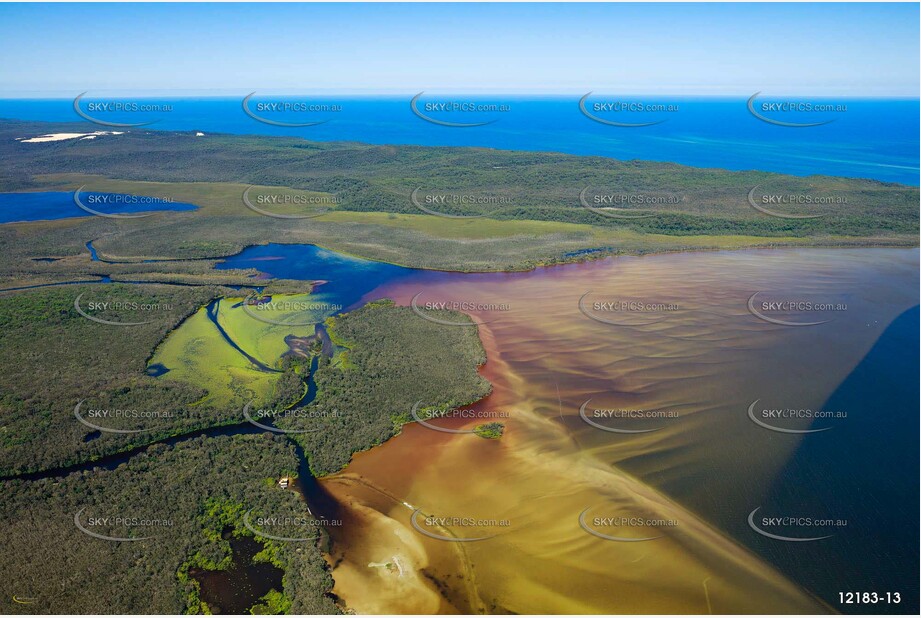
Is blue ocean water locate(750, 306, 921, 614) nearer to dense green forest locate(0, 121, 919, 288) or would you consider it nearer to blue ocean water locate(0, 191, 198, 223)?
dense green forest locate(0, 121, 919, 288)

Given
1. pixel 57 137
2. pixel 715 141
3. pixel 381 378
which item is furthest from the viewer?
pixel 715 141

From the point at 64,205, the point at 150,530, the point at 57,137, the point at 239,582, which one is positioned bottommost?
the point at 239,582

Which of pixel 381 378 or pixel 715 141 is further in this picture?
pixel 715 141

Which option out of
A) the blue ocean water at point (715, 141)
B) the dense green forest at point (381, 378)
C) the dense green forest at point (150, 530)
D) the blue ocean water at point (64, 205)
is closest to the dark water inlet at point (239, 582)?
the dense green forest at point (150, 530)

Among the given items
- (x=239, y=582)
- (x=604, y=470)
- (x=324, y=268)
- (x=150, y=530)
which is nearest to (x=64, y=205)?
(x=324, y=268)

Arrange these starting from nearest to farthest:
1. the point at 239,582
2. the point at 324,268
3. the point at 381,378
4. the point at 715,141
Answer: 1. the point at 239,582
2. the point at 381,378
3. the point at 324,268
4. the point at 715,141

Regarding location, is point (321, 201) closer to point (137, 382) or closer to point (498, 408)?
point (137, 382)

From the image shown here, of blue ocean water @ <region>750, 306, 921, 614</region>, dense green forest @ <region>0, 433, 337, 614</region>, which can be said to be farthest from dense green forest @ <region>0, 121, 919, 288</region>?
blue ocean water @ <region>750, 306, 921, 614</region>

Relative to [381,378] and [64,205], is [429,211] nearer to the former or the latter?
[381,378]

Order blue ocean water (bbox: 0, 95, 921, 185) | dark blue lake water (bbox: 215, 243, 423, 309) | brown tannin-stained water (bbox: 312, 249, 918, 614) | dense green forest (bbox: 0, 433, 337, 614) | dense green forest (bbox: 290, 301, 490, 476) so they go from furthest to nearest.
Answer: blue ocean water (bbox: 0, 95, 921, 185)
dark blue lake water (bbox: 215, 243, 423, 309)
dense green forest (bbox: 290, 301, 490, 476)
brown tannin-stained water (bbox: 312, 249, 918, 614)
dense green forest (bbox: 0, 433, 337, 614)
